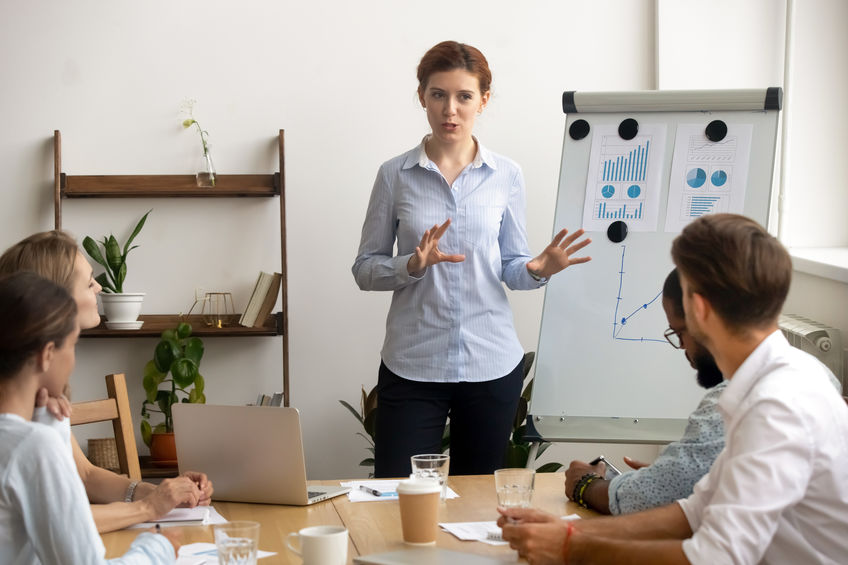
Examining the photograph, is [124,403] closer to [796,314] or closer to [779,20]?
[796,314]

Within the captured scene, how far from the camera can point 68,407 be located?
159 cm

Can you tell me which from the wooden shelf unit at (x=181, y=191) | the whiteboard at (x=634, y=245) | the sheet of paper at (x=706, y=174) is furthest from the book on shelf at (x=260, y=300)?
the sheet of paper at (x=706, y=174)

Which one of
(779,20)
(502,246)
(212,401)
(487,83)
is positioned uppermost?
(779,20)

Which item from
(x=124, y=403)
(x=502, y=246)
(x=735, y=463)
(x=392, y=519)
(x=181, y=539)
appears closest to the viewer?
(x=735, y=463)

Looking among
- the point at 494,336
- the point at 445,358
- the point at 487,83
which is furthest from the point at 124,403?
the point at 487,83

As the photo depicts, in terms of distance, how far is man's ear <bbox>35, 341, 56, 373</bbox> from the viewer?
4.34ft

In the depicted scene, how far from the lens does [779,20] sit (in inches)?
143

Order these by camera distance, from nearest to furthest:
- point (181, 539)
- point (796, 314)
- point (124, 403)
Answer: point (181, 539) → point (124, 403) → point (796, 314)

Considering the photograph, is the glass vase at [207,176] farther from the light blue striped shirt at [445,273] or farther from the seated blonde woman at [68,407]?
the seated blonde woman at [68,407]

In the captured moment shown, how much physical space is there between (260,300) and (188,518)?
1808 mm

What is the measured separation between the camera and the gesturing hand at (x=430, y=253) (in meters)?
2.48

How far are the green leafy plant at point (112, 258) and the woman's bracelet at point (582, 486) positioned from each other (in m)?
2.21

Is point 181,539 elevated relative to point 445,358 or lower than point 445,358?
lower

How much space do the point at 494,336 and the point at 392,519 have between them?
3.32 ft
